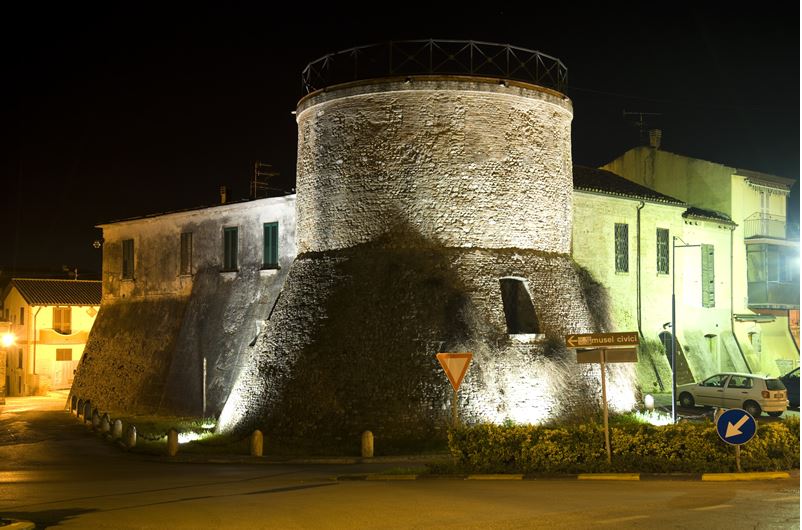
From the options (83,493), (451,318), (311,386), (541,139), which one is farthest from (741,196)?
Answer: (83,493)

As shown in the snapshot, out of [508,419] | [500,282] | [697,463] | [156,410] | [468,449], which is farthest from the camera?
[156,410]

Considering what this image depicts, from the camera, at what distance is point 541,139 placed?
23.7m

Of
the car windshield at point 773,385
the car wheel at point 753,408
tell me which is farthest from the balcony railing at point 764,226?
the car wheel at point 753,408

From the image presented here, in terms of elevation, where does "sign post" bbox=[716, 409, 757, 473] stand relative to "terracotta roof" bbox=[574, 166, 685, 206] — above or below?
below

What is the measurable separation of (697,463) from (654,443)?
2.78ft

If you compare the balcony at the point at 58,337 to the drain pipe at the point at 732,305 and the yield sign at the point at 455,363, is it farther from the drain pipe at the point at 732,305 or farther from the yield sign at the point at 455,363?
the yield sign at the point at 455,363

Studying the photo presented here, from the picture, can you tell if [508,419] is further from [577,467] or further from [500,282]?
[577,467]

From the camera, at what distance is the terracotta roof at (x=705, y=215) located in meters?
35.4

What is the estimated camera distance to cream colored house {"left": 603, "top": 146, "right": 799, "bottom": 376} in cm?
3844

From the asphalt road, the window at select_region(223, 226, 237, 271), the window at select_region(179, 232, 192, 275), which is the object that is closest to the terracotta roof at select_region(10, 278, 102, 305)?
the window at select_region(179, 232, 192, 275)

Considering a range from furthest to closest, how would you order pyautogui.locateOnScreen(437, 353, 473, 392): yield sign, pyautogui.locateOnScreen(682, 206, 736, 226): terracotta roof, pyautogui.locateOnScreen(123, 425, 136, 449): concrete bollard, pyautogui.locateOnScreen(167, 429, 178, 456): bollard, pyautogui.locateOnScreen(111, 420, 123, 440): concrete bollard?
pyautogui.locateOnScreen(682, 206, 736, 226): terracotta roof
pyautogui.locateOnScreen(111, 420, 123, 440): concrete bollard
pyautogui.locateOnScreen(123, 425, 136, 449): concrete bollard
pyautogui.locateOnScreen(167, 429, 178, 456): bollard
pyautogui.locateOnScreen(437, 353, 473, 392): yield sign

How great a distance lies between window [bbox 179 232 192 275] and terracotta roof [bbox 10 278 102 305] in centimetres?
1825

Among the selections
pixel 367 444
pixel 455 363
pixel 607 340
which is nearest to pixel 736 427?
pixel 607 340

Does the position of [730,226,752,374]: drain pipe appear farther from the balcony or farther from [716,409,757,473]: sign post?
the balcony
